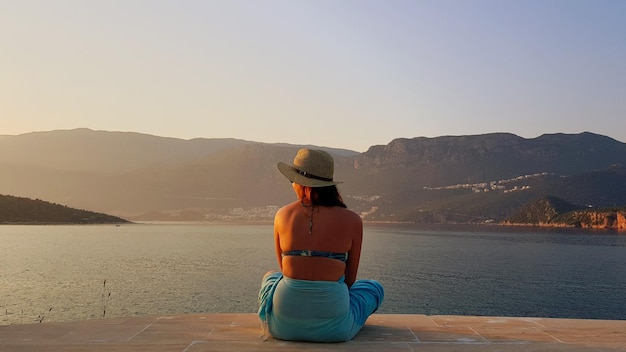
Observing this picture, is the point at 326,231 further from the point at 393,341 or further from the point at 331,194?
the point at 393,341

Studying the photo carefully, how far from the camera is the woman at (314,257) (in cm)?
526

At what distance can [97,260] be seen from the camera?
62469 millimetres

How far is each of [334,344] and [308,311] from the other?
0.43 meters

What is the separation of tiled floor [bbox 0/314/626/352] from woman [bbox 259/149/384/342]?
0.21 meters

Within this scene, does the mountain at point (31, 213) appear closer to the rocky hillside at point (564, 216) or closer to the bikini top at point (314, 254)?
the rocky hillside at point (564, 216)

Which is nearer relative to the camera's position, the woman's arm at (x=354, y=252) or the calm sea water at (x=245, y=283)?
the woman's arm at (x=354, y=252)

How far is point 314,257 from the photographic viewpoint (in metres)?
5.28

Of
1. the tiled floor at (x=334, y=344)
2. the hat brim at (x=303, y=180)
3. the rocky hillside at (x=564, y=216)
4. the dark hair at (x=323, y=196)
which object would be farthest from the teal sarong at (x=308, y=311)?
the rocky hillside at (x=564, y=216)

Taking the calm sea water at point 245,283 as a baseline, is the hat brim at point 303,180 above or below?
above

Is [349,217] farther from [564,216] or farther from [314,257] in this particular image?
[564,216]

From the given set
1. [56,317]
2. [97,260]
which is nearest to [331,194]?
[56,317]

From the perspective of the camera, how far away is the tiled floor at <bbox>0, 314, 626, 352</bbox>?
17.5 ft

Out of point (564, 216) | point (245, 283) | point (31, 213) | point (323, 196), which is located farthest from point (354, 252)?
point (564, 216)

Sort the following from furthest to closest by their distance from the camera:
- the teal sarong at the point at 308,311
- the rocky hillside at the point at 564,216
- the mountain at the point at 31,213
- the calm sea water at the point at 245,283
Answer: the rocky hillside at the point at 564,216 < the mountain at the point at 31,213 < the calm sea water at the point at 245,283 < the teal sarong at the point at 308,311
